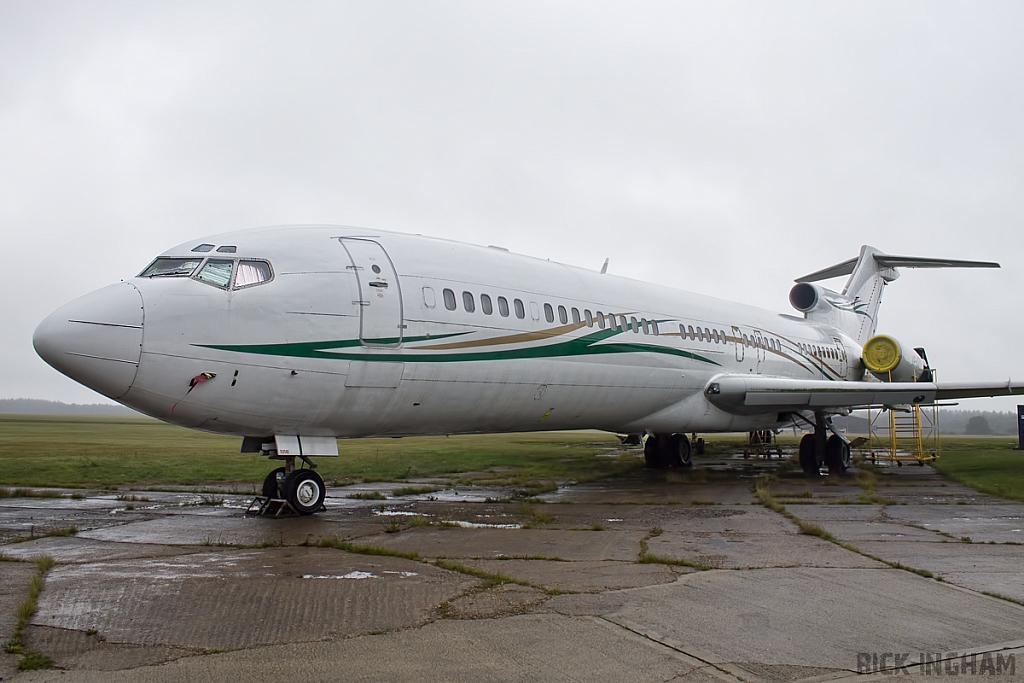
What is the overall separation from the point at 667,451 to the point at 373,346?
1256 cm

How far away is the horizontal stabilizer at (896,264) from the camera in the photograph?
27.0 m

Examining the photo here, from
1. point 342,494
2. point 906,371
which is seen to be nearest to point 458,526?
point 342,494

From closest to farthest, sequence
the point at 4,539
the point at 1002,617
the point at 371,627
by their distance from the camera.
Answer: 1. the point at 371,627
2. the point at 1002,617
3. the point at 4,539

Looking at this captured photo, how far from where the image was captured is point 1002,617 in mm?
5051

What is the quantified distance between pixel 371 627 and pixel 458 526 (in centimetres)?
436

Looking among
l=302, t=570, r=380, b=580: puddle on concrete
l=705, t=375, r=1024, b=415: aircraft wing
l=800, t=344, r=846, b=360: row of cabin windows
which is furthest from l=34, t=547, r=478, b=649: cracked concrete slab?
l=800, t=344, r=846, b=360: row of cabin windows

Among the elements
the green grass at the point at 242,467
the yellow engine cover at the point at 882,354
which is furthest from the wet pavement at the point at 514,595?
the yellow engine cover at the point at 882,354

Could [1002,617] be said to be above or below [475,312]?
below

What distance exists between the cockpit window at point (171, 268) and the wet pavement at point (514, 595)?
2.91 meters

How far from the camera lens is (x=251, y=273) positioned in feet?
31.3

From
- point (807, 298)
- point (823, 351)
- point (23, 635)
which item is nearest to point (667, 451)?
point (823, 351)

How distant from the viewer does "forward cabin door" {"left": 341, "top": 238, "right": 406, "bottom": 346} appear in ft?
32.8

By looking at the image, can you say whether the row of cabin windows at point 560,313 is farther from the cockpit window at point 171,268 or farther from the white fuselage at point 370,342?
the cockpit window at point 171,268

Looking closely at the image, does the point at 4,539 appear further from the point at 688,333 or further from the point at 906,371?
the point at 906,371
